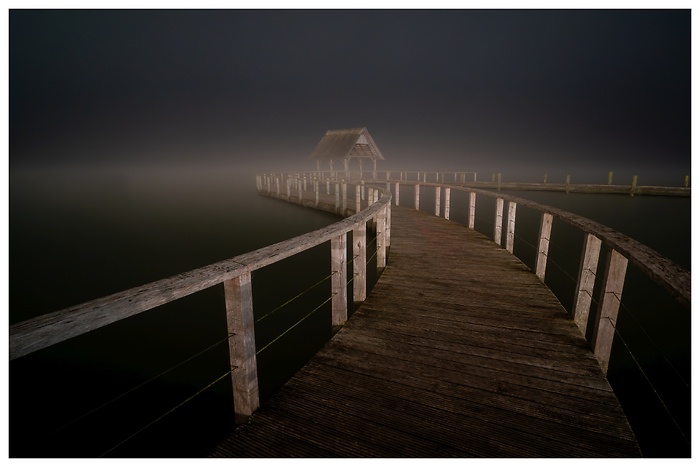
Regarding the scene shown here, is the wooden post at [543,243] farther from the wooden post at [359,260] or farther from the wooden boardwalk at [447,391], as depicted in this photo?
the wooden post at [359,260]

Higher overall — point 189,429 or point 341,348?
point 341,348

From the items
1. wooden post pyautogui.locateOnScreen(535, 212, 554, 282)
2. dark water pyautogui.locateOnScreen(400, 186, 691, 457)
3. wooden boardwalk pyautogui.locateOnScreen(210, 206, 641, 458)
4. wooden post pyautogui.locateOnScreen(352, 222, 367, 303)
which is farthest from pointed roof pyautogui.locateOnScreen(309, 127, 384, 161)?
wooden boardwalk pyautogui.locateOnScreen(210, 206, 641, 458)

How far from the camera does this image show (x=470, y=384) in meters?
2.53

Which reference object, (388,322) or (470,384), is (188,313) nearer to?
(388,322)

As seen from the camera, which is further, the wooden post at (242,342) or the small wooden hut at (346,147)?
the small wooden hut at (346,147)

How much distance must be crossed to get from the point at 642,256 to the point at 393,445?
1.92 m

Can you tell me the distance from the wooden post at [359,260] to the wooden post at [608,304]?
2206 millimetres

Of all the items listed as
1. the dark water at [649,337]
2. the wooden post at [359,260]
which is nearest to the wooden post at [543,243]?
the dark water at [649,337]

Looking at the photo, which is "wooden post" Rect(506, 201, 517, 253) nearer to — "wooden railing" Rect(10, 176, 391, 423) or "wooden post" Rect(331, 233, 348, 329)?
"wooden railing" Rect(10, 176, 391, 423)

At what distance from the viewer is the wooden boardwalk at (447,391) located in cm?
198

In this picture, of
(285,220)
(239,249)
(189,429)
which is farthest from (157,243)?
(189,429)

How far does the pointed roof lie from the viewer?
92.6 feet

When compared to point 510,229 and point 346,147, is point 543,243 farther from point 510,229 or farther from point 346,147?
point 346,147

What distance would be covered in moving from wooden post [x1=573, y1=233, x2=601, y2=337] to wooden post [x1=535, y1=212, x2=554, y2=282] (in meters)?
1.42
